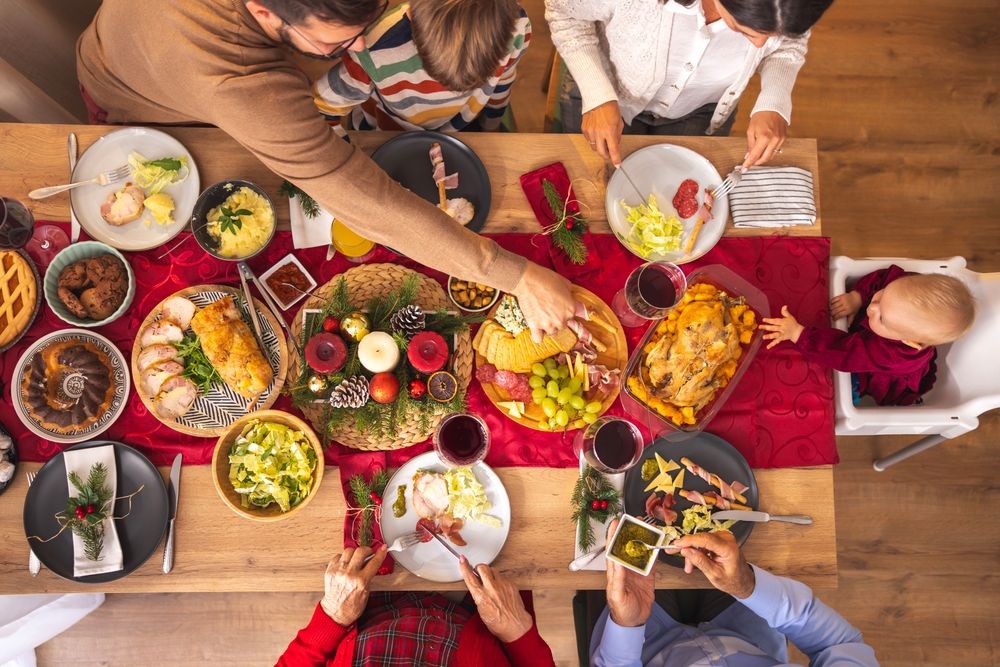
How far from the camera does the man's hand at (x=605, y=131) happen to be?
5.45ft

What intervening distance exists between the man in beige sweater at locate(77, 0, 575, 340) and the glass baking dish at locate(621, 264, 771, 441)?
24 cm

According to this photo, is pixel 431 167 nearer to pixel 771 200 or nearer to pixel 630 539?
pixel 771 200

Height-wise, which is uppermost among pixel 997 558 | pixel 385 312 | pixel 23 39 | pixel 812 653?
pixel 23 39

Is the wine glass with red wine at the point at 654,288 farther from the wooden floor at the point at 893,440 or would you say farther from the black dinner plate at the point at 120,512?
the wooden floor at the point at 893,440

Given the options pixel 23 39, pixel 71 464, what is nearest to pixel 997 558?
pixel 71 464

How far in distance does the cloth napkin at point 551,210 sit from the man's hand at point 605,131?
0.12 meters

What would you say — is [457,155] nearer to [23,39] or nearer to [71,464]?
[71,464]

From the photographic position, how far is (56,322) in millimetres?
1580

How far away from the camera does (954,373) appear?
1.80 metres

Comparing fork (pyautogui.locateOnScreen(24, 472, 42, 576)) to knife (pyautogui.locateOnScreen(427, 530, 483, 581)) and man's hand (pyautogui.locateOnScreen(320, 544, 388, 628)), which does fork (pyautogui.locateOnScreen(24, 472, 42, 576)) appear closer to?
man's hand (pyautogui.locateOnScreen(320, 544, 388, 628))

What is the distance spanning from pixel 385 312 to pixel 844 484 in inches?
93.9

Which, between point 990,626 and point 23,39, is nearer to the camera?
point 23,39

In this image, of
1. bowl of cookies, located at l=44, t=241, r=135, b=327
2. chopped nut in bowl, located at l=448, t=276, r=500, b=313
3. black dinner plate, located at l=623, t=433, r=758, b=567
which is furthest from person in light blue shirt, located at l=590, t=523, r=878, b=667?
bowl of cookies, located at l=44, t=241, r=135, b=327

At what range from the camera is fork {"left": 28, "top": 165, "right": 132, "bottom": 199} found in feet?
5.06
